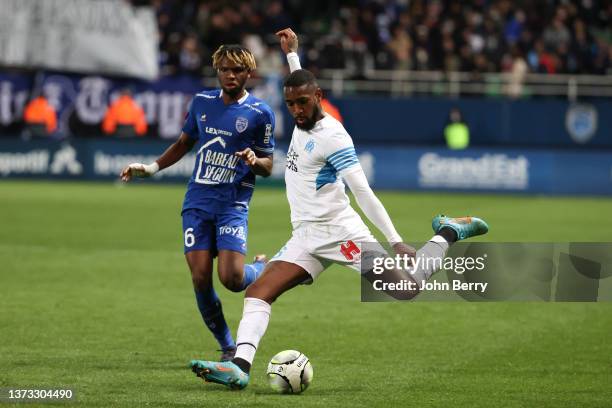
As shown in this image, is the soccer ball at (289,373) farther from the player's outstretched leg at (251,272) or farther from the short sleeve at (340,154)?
the short sleeve at (340,154)

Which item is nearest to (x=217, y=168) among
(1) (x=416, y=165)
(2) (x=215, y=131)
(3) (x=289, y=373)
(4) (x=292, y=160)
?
(2) (x=215, y=131)

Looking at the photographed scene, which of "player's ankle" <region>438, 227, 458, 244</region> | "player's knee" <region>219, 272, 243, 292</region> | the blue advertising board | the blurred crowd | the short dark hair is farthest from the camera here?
the blurred crowd

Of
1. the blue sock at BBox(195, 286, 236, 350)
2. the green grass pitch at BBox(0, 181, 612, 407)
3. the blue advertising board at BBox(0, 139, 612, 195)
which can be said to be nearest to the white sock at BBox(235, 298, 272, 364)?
the green grass pitch at BBox(0, 181, 612, 407)

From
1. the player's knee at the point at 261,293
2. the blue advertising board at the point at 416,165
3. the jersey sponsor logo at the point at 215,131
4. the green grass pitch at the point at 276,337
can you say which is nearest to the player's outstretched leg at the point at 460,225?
the green grass pitch at the point at 276,337

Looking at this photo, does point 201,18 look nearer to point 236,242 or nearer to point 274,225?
point 274,225

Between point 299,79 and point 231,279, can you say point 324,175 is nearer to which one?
point 299,79

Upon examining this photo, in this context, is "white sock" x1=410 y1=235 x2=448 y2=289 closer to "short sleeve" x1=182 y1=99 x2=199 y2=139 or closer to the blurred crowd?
"short sleeve" x1=182 y1=99 x2=199 y2=139

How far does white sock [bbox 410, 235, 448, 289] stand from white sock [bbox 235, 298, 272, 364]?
1.02 meters

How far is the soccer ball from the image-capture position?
24.6ft

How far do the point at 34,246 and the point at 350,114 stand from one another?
14.6m

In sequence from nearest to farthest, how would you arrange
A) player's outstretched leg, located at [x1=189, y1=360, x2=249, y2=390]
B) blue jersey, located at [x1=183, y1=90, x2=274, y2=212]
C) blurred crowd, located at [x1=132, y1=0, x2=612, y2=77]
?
player's outstretched leg, located at [x1=189, y1=360, x2=249, y2=390]
blue jersey, located at [x1=183, y1=90, x2=274, y2=212]
blurred crowd, located at [x1=132, y1=0, x2=612, y2=77]

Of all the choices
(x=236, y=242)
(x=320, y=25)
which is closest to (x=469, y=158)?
(x=320, y=25)

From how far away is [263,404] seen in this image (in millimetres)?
7137

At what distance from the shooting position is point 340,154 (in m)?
7.43
